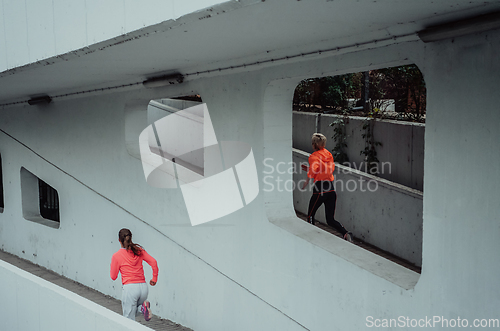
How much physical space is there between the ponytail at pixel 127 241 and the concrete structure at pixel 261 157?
139cm

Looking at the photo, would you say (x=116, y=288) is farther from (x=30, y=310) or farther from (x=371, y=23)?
(x=371, y=23)

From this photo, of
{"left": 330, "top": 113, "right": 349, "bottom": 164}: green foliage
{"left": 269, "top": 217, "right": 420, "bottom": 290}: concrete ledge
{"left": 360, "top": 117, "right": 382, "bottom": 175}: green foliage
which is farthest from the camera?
{"left": 330, "top": 113, "right": 349, "bottom": 164}: green foliage

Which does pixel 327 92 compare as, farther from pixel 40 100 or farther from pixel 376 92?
pixel 40 100

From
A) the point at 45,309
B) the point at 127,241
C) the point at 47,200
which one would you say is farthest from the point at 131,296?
the point at 47,200

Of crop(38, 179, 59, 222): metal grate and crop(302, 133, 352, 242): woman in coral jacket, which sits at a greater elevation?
crop(302, 133, 352, 242): woman in coral jacket

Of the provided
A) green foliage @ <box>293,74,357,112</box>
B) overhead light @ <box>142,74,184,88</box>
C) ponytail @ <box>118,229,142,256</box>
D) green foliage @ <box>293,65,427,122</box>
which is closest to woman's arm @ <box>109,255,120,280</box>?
ponytail @ <box>118,229,142,256</box>

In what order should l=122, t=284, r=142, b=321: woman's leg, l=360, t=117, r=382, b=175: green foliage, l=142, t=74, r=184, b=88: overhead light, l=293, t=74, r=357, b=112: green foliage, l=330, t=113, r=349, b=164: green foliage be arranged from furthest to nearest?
l=293, t=74, r=357, b=112: green foliage, l=330, t=113, r=349, b=164: green foliage, l=360, t=117, r=382, b=175: green foliage, l=142, t=74, r=184, b=88: overhead light, l=122, t=284, r=142, b=321: woman's leg

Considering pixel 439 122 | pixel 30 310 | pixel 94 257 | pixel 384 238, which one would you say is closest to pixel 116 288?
pixel 94 257

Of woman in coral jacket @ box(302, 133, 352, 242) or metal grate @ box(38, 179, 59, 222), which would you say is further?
metal grate @ box(38, 179, 59, 222)

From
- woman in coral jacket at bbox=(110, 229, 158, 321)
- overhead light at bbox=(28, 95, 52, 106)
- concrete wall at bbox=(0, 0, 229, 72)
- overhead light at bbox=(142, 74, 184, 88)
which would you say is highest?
concrete wall at bbox=(0, 0, 229, 72)

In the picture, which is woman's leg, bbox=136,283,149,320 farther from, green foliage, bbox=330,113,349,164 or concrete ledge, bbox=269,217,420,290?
green foliage, bbox=330,113,349,164

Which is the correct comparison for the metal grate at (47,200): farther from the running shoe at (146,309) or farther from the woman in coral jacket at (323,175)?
the woman in coral jacket at (323,175)

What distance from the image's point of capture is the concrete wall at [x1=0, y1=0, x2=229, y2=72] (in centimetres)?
420

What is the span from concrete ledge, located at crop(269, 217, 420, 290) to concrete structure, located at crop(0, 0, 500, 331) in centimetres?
2
